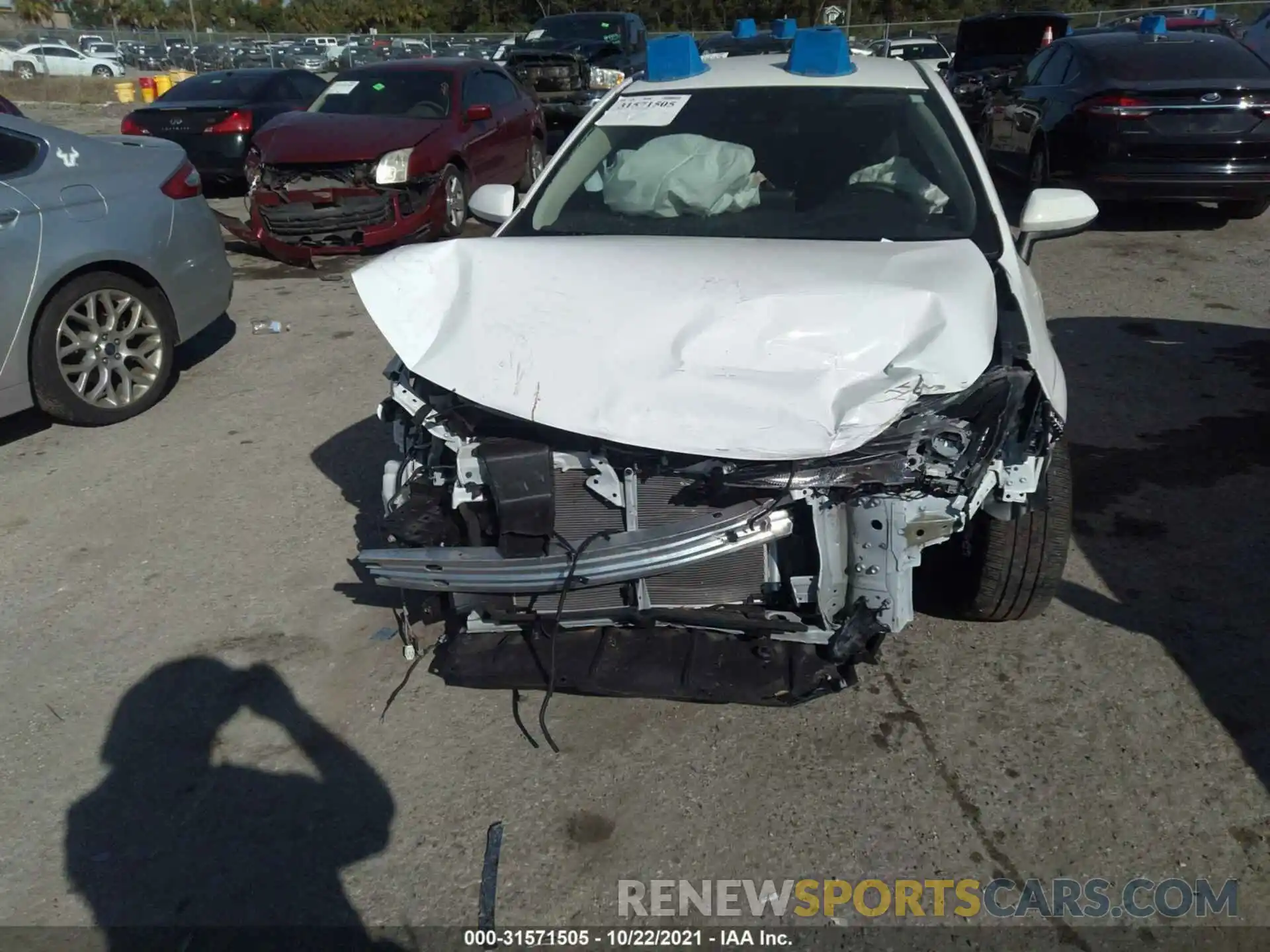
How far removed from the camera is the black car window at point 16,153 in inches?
195

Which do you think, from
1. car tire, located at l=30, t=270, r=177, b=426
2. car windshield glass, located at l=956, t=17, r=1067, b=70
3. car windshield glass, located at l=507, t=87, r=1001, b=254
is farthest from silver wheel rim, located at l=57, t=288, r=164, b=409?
car windshield glass, located at l=956, t=17, r=1067, b=70

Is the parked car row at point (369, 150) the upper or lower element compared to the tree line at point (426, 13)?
upper

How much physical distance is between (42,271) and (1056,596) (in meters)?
4.73

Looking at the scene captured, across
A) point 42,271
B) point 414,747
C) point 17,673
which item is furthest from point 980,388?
point 42,271

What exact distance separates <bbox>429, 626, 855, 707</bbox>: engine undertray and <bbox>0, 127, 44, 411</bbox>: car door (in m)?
3.09

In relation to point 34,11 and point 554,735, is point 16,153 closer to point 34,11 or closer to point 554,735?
point 554,735

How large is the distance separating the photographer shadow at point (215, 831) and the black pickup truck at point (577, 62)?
12.1 meters

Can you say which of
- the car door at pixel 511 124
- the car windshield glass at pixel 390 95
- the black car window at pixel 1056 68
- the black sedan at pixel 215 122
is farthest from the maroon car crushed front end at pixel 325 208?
the black car window at pixel 1056 68

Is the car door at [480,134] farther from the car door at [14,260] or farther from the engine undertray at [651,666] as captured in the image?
the engine undertray at [651,666]

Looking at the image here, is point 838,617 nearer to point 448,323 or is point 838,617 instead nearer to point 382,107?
point 448,323

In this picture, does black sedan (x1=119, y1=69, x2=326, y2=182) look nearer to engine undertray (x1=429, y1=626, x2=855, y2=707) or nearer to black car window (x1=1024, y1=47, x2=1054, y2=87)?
black car window (x1=1024, y1=47, x2=1054, y2=87)

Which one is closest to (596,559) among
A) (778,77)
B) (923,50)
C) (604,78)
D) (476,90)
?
(778,77)

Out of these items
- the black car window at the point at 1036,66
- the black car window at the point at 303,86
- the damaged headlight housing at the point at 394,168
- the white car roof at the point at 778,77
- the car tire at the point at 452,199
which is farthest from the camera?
the black car window at the point at 303,86

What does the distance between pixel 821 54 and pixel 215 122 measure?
9.47 meters
